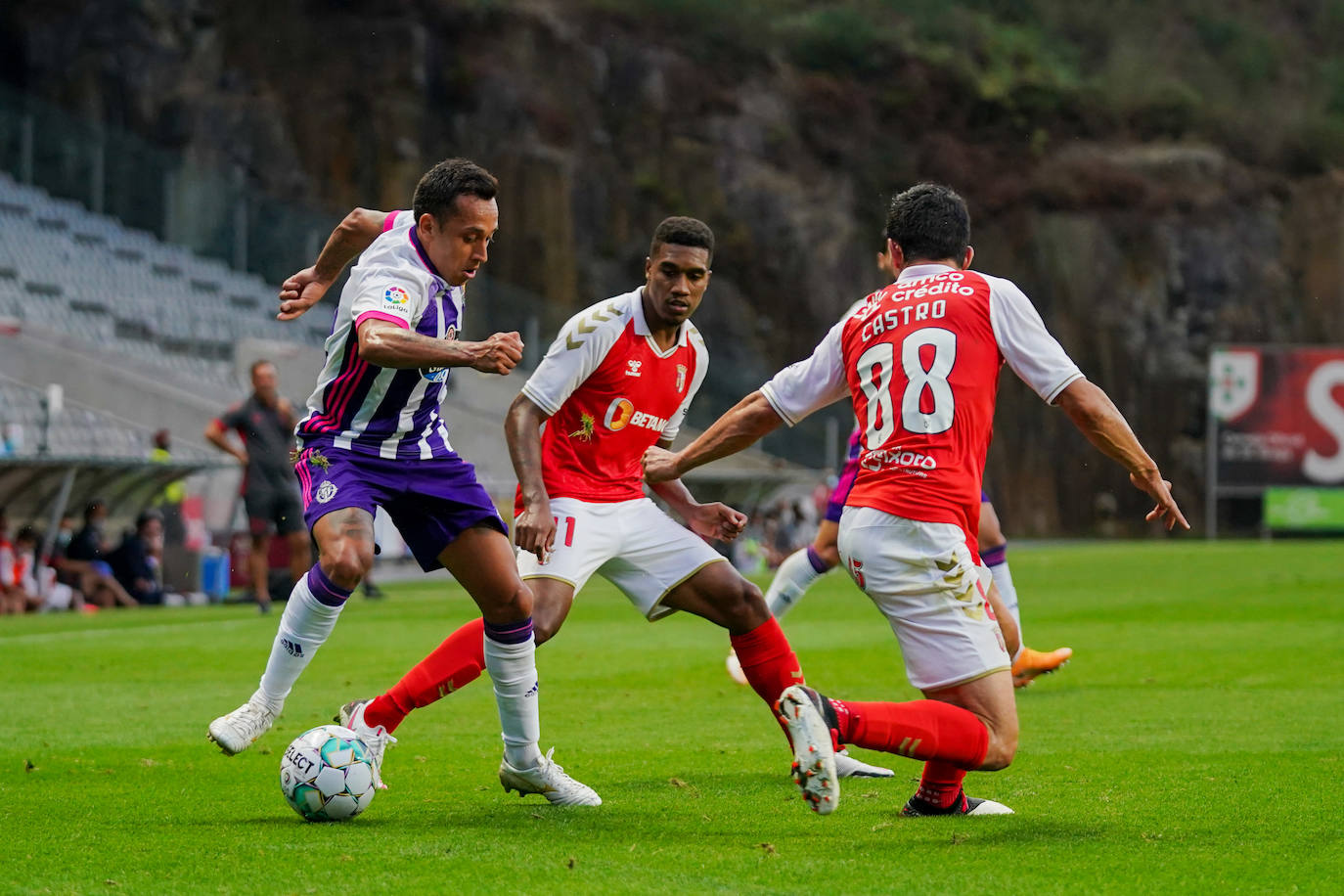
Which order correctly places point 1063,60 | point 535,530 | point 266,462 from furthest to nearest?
point 1063,60, point 266,462, point 535,530

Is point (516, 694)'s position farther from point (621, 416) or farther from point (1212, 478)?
point (1212, 478)

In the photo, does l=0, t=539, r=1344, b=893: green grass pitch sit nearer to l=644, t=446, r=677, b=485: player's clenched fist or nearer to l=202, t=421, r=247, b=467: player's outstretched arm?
l=644, t=446, r=677, b=485: player's clenched fist

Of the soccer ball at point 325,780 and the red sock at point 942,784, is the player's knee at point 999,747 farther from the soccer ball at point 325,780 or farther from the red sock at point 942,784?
the soccer ball at point 325,780

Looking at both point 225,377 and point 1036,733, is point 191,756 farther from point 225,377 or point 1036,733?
point 225,377

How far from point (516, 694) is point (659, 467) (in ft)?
3.18

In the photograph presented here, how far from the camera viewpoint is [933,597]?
209 inches

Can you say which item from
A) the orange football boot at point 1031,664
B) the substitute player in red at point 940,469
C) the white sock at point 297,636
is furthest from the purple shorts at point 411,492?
the orange football boot at point 1031,664

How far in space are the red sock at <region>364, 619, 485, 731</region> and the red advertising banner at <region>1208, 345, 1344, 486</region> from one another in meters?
39.1

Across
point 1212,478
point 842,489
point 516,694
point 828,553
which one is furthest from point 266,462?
point 1212,478

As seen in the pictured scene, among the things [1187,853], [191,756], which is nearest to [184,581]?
[191,756]

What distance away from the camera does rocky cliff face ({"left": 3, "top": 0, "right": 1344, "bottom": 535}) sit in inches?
1843

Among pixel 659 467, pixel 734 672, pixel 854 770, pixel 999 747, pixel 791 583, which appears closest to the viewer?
pixel 999 747

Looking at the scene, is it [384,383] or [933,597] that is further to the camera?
[384,383]

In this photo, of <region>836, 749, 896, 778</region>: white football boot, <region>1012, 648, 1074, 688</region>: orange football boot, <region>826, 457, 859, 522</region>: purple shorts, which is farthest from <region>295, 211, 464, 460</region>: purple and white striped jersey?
<region>1012, 648, 1074, 688</region>: orange football boot
